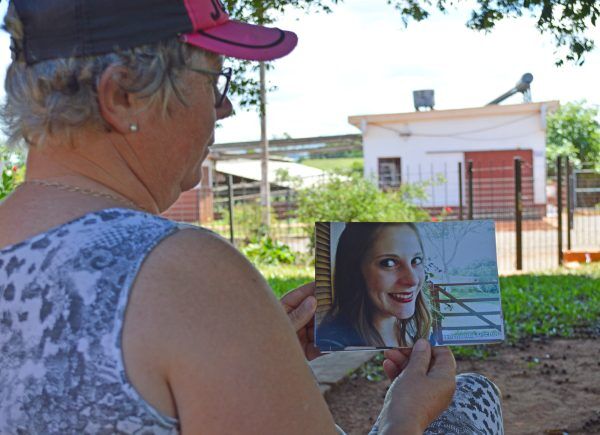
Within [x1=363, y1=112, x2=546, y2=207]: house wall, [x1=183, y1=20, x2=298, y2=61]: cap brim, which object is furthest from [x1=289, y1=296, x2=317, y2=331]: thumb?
[x1=363, y1=112, x2=546, y2=207]: house wall

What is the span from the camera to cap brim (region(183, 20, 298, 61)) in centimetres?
138

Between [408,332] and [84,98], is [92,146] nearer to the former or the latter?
[84,98]

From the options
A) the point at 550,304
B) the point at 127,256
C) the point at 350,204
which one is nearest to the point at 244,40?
the point at 127,256

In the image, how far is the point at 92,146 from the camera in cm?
140

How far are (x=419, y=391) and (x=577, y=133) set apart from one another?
3371 cm

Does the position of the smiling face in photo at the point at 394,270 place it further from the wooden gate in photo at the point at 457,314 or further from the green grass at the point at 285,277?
the green grass at the point at 285,277

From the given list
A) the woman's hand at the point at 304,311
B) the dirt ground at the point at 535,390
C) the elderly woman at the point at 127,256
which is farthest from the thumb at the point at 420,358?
the dirt ground at the point at 535,390

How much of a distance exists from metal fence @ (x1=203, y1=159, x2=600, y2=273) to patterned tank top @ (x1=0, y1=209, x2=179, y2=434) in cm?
1080

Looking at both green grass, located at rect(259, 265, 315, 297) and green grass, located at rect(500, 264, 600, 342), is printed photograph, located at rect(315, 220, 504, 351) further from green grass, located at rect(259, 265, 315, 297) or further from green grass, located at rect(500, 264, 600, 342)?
green grass, located at rect(259, 265, 315, 297)

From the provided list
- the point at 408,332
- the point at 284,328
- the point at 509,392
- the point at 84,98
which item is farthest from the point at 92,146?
the point at 509,392

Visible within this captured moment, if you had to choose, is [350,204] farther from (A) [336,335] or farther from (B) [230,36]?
(B) [230,36]

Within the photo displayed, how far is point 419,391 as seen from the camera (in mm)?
1730

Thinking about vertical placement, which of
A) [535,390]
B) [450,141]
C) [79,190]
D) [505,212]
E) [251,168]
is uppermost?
[450,141]

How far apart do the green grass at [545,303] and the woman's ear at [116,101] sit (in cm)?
528
